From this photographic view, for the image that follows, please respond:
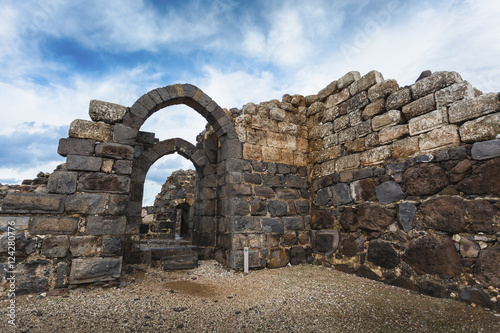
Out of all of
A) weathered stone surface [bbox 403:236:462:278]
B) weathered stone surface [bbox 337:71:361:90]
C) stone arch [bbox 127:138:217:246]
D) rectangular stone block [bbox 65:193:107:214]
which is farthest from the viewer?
stone arch [bbox 127:138:217:246]

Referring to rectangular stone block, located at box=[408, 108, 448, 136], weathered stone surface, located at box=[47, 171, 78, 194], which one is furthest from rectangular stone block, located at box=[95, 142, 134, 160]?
rectangular stone block, located at box=[408, 108, 448, 136]

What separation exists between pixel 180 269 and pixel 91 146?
265 cm

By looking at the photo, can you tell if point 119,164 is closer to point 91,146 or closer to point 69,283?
point 91,146

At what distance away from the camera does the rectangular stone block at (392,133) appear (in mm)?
3783

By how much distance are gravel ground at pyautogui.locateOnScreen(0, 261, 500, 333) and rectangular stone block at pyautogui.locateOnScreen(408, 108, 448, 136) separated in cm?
218

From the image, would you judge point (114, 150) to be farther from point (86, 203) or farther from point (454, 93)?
point (454, 93)

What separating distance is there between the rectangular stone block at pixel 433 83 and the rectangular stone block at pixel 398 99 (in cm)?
9

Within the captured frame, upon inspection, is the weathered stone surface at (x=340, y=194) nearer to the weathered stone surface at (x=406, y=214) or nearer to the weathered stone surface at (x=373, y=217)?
the weathered stone surface at (x=373, y=217)

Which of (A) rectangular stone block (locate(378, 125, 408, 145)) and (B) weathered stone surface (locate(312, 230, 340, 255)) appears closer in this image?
(A) rectangular stone block (locate(378, 125, 408, 145))

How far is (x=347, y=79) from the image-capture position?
4938 mm

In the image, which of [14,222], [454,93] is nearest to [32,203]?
[14,222]

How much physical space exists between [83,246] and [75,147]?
4.78ft

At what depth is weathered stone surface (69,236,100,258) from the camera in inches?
137

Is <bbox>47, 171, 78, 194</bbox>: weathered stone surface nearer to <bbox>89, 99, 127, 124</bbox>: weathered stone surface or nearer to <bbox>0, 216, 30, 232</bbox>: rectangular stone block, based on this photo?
<bbox>0, 216, 30, 232</bbox>: rectangular stone block
